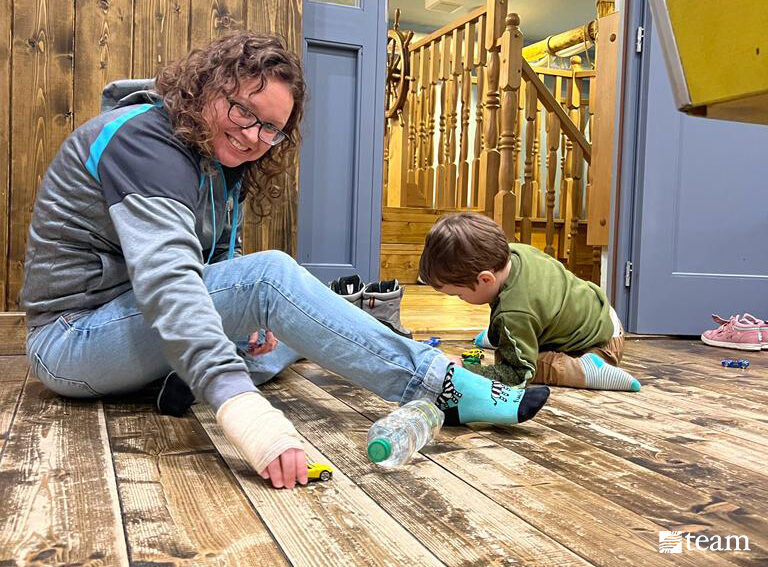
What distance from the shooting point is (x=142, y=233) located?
1.11 m

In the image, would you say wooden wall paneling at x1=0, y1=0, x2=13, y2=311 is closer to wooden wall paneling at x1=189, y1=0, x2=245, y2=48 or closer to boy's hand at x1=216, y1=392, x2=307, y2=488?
wooden wall paneling at x1=189, y1=0, x2=245, y2=48

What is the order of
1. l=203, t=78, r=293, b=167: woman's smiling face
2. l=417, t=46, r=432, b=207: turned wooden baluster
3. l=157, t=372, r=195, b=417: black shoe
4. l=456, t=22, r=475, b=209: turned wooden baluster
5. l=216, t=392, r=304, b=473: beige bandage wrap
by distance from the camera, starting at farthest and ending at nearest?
l=417, t=46, r=432, b=207: turned wooden baluster, l=456, t=22, r=475, b=209: turned wooden baluster, l=157, t=372, r=195, b=417: black shoe, l=203, t=78, r=293, b=167: woman's smiling face, l=216, t=392, r=304, b=473: beige bandage wrap

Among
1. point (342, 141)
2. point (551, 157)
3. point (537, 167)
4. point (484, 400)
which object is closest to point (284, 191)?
point (342, 141)

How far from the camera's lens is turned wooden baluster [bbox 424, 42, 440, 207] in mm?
5125

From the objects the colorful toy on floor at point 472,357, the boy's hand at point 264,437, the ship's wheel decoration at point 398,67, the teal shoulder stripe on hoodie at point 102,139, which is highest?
the ship's wheel decoration at point 398,67

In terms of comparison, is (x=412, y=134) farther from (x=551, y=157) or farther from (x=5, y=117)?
(x=5, y=117)

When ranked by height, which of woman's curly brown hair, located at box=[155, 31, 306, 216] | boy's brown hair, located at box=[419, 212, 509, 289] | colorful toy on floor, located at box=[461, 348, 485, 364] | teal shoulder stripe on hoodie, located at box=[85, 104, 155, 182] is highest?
woman's curly brown hair, located at box=[155, 31, 306, 216]

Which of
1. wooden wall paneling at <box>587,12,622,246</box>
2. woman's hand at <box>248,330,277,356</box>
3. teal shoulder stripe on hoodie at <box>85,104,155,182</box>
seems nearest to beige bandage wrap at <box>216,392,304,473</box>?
teal shoulder stripe on hoodie at <box>85,104,155,182</box>

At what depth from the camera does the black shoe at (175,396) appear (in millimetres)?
1392

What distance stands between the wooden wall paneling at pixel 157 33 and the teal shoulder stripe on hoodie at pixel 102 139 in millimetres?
1000

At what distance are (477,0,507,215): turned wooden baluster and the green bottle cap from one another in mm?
3153

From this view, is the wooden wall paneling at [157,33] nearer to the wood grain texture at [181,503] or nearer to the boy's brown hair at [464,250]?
the boy's brown hair at [464,250]

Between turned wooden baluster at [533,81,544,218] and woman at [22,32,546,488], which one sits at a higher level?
turned wooden baluster at [533,81,544,218]

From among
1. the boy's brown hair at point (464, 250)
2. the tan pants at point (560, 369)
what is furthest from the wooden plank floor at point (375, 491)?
the boy's brown hair at point (464, 250)
